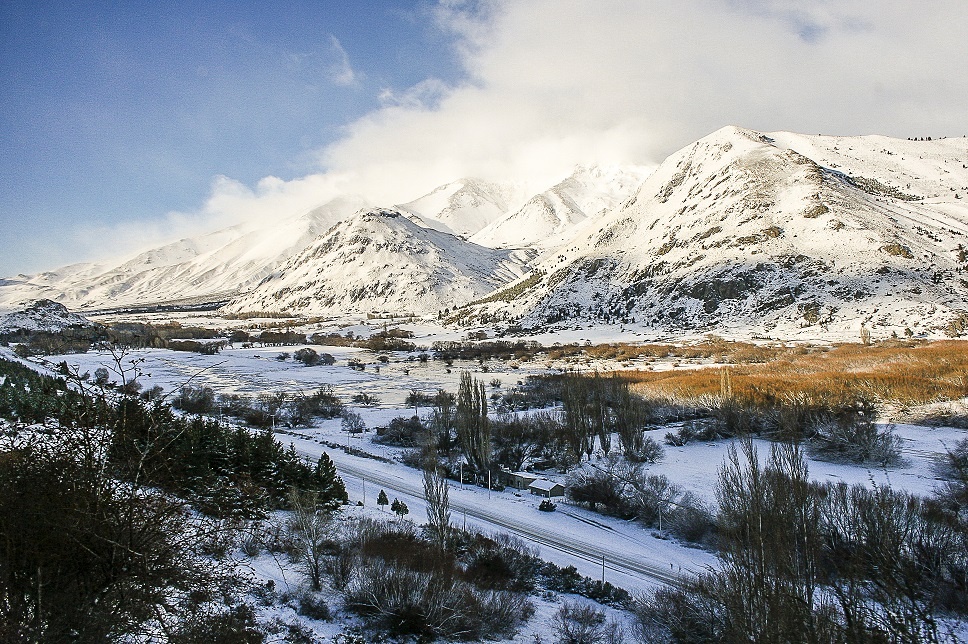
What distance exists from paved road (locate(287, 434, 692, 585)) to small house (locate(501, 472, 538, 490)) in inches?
102

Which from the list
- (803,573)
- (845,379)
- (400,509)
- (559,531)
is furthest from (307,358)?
(803,573)

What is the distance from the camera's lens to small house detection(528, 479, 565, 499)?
76.2 ft

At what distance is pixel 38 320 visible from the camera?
10112 cm

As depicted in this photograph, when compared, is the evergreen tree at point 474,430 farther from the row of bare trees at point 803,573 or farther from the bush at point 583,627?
the row of bare trees at point 803,573

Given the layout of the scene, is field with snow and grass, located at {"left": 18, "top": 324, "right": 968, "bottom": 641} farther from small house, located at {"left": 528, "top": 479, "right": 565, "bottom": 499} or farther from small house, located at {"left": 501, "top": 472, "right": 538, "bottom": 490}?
small house, located at {"left": 501, "top": 472, "right": 538, "bottom": 490}

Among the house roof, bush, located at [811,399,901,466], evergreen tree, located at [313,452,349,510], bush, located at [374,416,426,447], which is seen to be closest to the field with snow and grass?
bush, located at [811,399,901,466]

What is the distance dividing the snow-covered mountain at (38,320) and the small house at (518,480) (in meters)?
106

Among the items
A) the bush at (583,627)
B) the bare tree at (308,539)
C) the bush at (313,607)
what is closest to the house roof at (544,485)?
the bush at (583,627)

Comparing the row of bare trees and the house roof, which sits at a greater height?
the row of bare trees

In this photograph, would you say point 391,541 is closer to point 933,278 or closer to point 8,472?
point 8,472

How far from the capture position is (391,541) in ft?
48.4

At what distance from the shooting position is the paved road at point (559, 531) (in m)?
15.6

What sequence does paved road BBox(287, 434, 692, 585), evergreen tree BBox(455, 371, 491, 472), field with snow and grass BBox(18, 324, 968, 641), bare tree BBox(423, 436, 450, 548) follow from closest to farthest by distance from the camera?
bare tree BBox(423, 436, 450, 548), paved road BBox(287, 434, 692, 585), field with snow and grass BBox(18, 324, 968, 641), evergreen tree BBox(455, 371, 491, 472)

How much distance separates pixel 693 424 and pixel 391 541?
77.0ft
